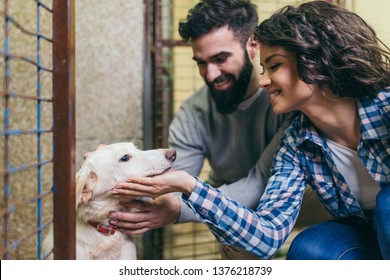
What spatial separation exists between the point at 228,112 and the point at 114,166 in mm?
530

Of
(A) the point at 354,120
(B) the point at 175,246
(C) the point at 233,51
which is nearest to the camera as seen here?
(A) the point at 354,120

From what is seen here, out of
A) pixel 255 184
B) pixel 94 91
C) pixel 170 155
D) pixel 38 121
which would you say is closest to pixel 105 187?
pixel 170 155

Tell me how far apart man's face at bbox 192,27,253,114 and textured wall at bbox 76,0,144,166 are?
31cm

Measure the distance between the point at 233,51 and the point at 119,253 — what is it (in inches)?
28.9

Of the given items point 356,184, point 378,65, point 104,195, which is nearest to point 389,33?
point 378,65

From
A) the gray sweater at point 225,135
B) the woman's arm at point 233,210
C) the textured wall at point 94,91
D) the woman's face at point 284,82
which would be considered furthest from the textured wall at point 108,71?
the woman's face at point 284,82

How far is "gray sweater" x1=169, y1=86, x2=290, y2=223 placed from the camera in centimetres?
135

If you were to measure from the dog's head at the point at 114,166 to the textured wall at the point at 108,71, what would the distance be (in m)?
0.48

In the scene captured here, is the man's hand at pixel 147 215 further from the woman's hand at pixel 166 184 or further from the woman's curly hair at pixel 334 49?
the woman's curly hair at pixel 334 49

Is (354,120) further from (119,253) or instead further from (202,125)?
(119,253)

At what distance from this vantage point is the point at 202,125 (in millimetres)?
1439

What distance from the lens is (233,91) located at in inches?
54.1

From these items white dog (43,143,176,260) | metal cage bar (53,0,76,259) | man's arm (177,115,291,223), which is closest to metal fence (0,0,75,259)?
metal cage bar (53,0,76,259)
